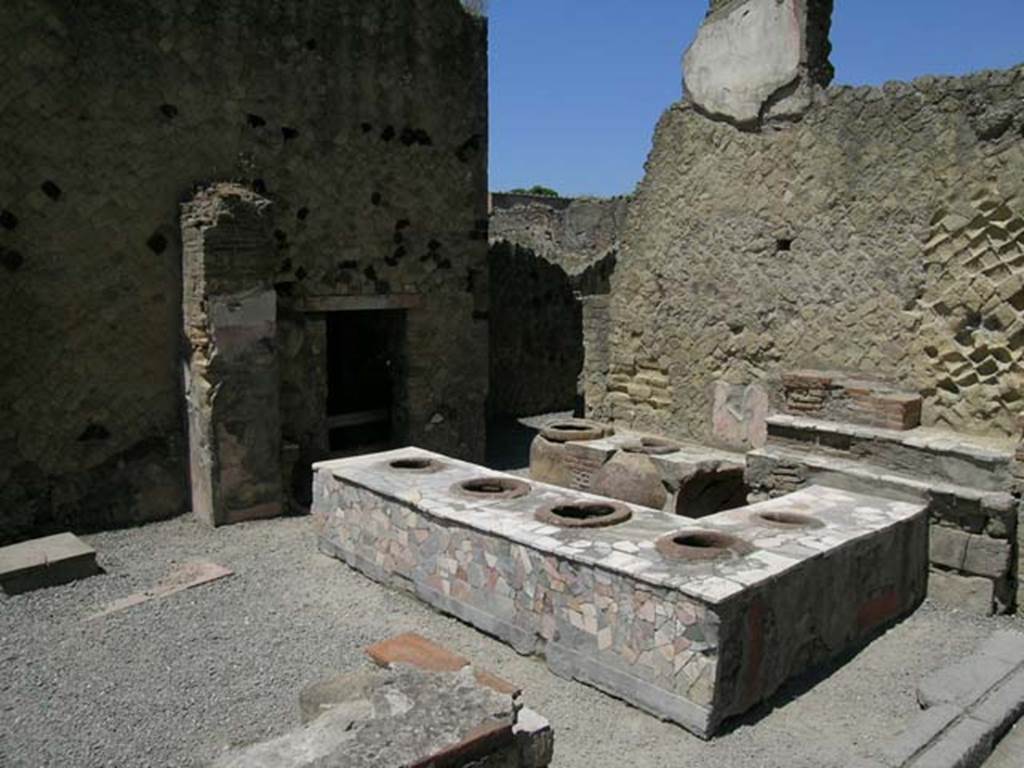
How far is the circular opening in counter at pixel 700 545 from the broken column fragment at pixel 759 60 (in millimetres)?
3679

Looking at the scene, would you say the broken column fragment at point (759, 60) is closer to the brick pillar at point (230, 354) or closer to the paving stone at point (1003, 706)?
the brick pillar at point (230, 354)

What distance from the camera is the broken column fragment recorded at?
22.4 ft

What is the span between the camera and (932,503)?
5.57 metres

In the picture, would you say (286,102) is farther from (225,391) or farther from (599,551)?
(599,551)

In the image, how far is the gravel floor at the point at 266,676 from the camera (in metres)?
3.99

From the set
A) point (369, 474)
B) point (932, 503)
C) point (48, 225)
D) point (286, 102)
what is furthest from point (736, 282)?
point (48, 225)

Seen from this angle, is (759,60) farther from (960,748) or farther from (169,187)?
(960,748)

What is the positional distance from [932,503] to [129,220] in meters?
6.02

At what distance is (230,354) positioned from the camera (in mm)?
7148

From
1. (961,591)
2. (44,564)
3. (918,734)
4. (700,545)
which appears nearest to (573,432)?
(700,545)

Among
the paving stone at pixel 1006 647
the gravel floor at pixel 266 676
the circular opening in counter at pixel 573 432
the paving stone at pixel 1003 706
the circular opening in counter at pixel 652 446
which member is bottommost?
the gravel floor at pixel 266 676

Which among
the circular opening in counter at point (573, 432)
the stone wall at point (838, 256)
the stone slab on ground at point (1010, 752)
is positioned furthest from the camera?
the circular opening in counter at point (573, 432)

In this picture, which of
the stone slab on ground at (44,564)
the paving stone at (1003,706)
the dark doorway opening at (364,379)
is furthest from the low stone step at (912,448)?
the stone slab on ground at (44,564)

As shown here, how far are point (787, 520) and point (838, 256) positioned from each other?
2.50 meters
